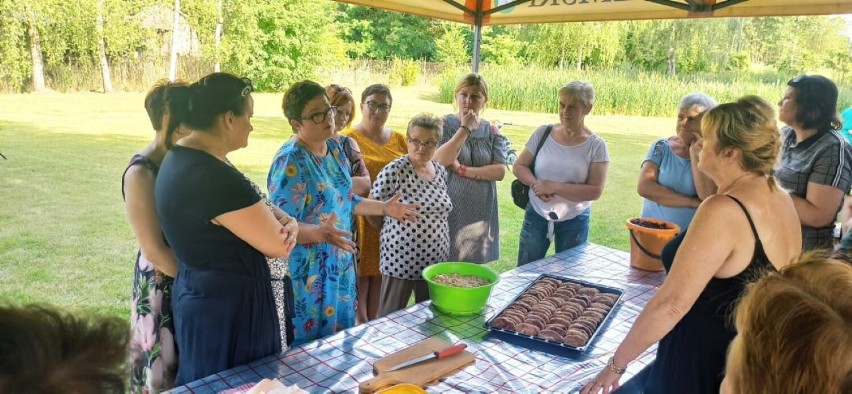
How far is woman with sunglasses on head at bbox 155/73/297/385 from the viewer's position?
1582mm

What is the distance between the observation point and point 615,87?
13461 mm

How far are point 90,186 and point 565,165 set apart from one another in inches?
258

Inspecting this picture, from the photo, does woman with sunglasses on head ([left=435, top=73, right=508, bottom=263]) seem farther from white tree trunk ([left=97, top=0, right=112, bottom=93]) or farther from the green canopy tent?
white tree trunk ([left=97, top=0, right=112, bottom=93])

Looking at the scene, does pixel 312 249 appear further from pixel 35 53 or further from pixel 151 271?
pixel 35 53

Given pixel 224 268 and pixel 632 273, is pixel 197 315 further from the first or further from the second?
pixel 632 273

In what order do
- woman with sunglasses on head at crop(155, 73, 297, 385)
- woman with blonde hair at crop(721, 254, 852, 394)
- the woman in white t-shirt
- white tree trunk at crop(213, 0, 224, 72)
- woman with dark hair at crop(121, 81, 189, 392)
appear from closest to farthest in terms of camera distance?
woman with blonde hair at crop(721, 254, 852, 394) < woman with sunglasses on head at crop(155, 73, 297, 385) < woman with dark hair at crop(121, 81, 189, 392) < the woman in white t-shirt < white tree trunk at crop(213, 0, 224, 72)

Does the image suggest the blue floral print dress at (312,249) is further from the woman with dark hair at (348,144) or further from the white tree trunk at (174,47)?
the white tree trunk at (174,47)

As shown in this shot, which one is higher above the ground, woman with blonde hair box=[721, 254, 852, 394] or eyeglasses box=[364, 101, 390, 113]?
eyeglasses box=[364, 101, 390, 113]

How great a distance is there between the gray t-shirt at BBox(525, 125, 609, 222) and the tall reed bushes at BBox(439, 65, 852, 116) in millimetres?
10424

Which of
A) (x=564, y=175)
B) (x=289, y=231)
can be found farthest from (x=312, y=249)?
(x=564, y=175)

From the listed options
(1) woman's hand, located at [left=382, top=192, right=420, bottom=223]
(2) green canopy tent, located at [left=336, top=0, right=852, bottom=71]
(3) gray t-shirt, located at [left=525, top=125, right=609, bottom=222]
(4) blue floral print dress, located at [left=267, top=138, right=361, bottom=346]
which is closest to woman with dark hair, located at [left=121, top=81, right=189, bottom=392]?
(4) blue floral print dress, located at [left=267, top=138, right=361, bottom=346]

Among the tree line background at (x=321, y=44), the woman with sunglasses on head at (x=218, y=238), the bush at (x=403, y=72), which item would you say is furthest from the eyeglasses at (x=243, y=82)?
the bush at (x=403, y=72)

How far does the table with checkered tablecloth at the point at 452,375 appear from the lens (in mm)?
1540

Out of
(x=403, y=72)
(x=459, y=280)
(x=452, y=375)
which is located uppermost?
(x=403, y=72)
